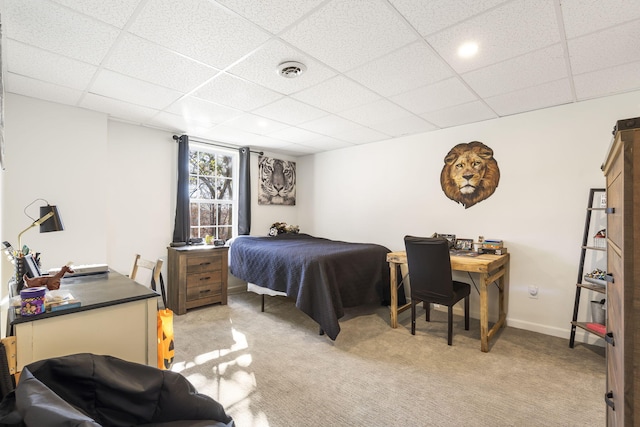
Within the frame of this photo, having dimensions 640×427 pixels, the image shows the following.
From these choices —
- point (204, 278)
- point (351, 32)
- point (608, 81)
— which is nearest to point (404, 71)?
point (351, 32)

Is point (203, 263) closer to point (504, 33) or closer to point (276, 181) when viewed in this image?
point (276, 181)

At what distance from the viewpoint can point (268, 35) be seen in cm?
182

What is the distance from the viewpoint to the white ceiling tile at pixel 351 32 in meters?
1.59

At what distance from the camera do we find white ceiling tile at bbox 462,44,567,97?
80.0 inches

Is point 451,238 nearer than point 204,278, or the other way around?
point 451,238

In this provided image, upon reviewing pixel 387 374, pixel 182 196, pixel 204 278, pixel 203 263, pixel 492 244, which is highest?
pixel 182 196

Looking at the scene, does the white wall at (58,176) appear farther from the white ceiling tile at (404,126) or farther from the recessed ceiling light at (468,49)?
the recessed ceiling light at (468,49)

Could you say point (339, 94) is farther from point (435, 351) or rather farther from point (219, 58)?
point (435, 351)

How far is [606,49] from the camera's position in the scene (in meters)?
1.94

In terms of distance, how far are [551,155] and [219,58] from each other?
322 centimetres

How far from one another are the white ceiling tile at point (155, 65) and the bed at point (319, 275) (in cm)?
193

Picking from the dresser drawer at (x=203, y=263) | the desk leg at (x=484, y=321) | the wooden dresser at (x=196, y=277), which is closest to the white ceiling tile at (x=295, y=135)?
the wooden dresser at (x=196, y=277)

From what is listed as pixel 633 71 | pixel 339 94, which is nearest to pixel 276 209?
pixel 339 94

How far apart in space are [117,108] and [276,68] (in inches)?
78.7
